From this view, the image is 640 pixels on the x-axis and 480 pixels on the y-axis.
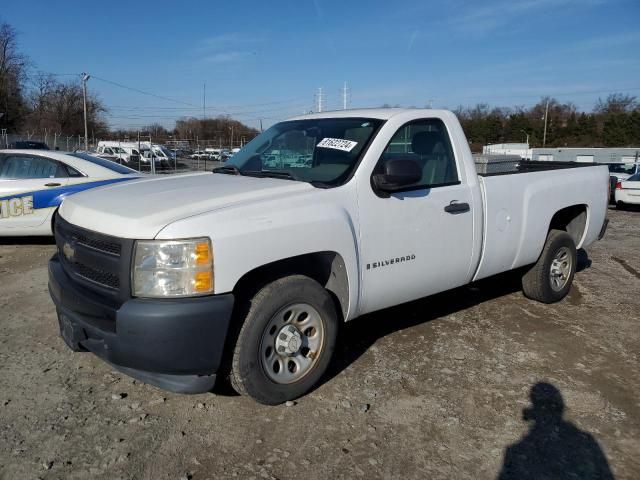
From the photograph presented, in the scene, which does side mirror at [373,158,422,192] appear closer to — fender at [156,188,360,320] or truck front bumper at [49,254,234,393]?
fender at [156,188,360,320]

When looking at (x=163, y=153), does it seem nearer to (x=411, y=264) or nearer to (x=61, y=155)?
(x=61, y=155)

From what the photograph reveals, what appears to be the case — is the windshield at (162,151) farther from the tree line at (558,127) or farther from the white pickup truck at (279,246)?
the tree line at (558,127)

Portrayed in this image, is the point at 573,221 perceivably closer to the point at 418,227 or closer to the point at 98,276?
the point at 418,227

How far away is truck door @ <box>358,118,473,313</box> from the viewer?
3.56m

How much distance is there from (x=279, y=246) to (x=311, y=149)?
4.05 feet

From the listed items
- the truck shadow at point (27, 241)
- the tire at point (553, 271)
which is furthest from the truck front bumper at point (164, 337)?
the truck shadow at point (27, 241)

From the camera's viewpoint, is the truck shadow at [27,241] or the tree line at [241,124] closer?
the truck shadow at [27,241]

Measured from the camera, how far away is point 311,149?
4008mm

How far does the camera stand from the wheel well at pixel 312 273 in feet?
10.3

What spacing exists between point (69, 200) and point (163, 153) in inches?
1103

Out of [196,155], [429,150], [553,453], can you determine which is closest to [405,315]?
[429,150]

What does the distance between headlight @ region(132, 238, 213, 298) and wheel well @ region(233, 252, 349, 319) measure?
0.30 meters

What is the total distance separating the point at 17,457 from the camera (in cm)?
271

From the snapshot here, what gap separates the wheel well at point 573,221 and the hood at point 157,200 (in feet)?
11.6
